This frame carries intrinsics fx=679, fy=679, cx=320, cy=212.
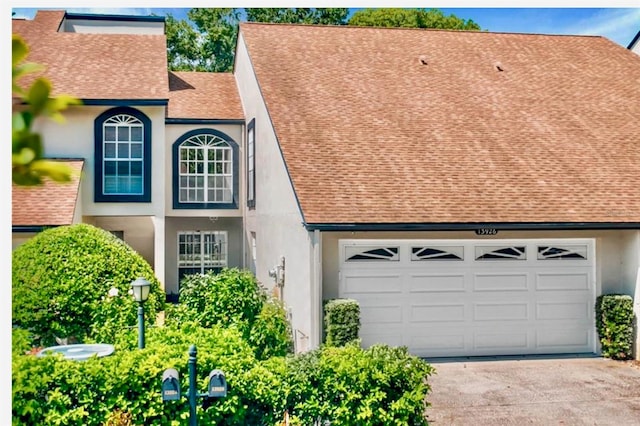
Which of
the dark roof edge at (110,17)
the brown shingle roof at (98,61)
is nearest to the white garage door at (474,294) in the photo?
the brown shingle roof at (98,61)

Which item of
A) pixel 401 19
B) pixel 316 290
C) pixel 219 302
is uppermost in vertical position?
pixel 401 19

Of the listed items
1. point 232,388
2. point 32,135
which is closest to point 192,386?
point 232,388

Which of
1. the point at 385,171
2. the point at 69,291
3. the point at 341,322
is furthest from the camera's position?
the point at 385,171

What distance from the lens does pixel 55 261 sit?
363 inches

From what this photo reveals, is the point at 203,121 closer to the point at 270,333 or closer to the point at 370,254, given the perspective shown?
the point at 370,254

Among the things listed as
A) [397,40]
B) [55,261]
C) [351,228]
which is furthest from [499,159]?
[55,261]

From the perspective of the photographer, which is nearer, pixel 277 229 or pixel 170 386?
pixel 170 386

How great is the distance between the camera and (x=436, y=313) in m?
11.1

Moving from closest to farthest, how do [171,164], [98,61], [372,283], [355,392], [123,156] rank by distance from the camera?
[355,392] → [372,283] → [123,156] → [98,61] → [171,164]

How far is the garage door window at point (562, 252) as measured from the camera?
1148cm

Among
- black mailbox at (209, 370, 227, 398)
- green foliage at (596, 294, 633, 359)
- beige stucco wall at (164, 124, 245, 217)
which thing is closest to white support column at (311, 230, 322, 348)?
black mailbox at (209, 370, 227, 398)

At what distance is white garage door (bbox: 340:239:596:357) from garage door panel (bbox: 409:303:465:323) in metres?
0.02

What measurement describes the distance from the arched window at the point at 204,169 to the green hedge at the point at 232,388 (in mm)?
10531

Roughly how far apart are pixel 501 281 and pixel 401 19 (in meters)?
20.3
